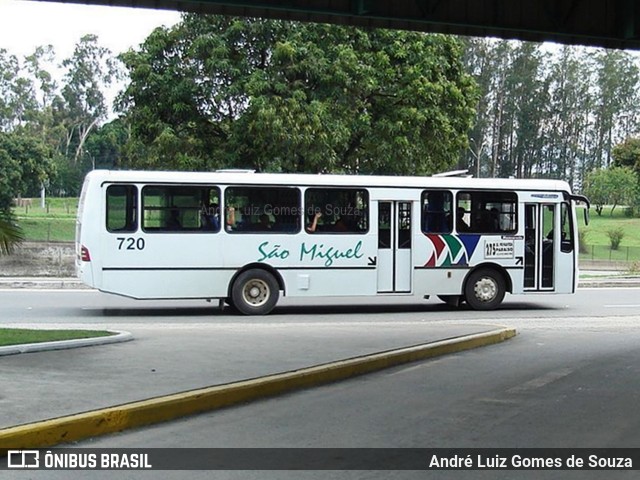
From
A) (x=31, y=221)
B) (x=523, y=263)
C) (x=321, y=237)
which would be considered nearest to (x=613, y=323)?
(x=523, y=263)

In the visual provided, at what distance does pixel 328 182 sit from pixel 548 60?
54.0 meters

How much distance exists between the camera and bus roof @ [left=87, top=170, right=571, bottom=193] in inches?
664

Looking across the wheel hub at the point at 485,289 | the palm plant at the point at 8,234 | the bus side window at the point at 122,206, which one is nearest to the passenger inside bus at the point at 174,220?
the bus side window at the point at 122,206

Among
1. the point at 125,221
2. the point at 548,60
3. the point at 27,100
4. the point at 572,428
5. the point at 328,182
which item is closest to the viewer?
the point at 572,428

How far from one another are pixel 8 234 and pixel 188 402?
14.7 ft

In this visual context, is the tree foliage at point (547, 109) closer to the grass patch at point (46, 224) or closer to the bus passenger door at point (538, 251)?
the grass patch at point (46, 224)

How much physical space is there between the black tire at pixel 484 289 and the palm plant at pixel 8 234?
1093cm

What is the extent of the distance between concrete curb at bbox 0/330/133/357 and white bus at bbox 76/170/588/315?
5054 mm

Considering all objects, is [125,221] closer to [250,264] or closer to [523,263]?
[250,264]

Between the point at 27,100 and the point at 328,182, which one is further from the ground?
the point at 27,100

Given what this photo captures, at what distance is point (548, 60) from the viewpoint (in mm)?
66500

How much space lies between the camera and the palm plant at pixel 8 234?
10.7 metres

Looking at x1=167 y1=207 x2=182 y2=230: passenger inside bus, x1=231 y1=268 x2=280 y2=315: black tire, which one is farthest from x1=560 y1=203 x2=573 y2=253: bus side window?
x1=167 y1=207 x2=182 y2=230: passenger inside bus

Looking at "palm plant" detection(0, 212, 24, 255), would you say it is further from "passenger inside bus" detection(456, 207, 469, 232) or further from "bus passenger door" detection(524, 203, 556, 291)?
"bus passenger door" detection(524, 203, 556, 291)
